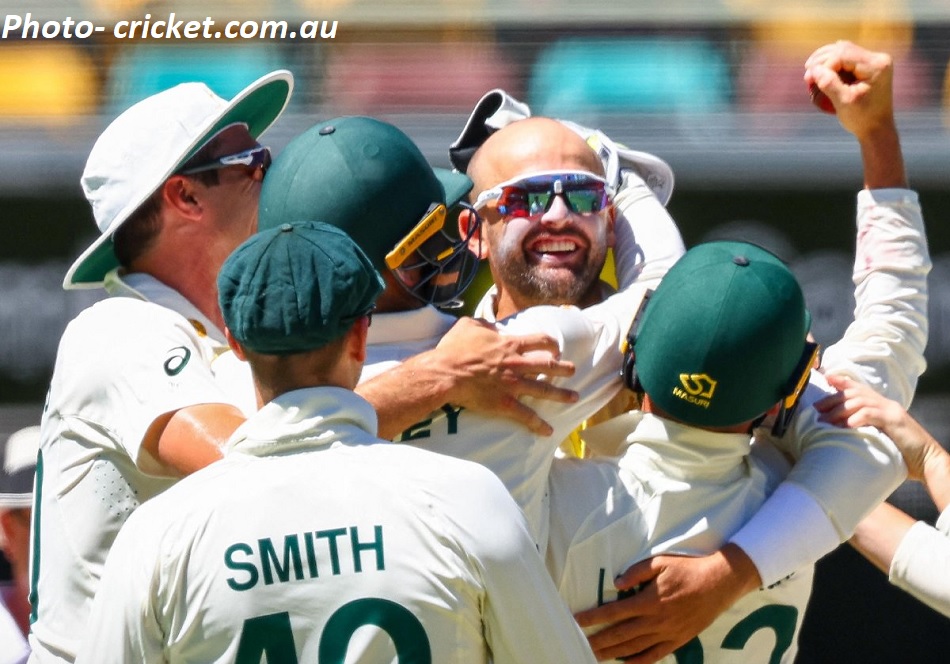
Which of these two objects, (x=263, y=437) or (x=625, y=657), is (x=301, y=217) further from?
(x=625, y=657)

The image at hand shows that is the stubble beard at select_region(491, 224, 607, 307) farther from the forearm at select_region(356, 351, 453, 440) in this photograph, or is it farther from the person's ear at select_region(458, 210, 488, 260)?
the forearm at select_region(356, 351, 453, 440)

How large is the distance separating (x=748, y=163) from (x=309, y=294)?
2.75 meters

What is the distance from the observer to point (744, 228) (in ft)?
13.5

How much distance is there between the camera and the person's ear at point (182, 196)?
238 centimetres

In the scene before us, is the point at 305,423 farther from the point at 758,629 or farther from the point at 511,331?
the point at 758,629

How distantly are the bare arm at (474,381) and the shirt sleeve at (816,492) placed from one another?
0.35m

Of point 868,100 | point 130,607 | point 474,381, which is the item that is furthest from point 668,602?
point 868,100

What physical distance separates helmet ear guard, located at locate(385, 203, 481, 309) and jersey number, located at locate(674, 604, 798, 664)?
0.62 metres

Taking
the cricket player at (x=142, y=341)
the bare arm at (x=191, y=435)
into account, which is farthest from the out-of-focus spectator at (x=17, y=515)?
the bare arm at (x=191, y=435)

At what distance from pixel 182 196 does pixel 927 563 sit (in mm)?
1377

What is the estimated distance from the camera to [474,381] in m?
1.98

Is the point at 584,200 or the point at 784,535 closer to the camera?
the point at 784,535

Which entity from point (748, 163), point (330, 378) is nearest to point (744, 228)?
point (748, 163)

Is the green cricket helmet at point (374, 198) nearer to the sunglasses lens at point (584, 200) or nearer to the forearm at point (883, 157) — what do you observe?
the sunglasses lens at point (584, 200)
